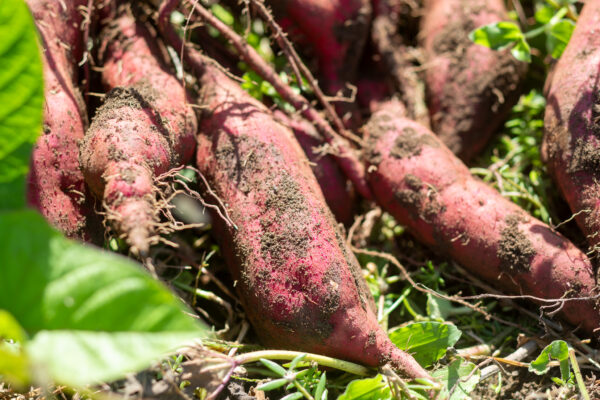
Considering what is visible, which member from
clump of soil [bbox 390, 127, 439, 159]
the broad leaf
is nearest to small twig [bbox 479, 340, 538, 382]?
clump of soil [bbox 390, 127, 439, 159]

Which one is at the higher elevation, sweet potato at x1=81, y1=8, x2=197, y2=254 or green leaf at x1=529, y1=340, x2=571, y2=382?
sweet potato at x1=81, y1=8, x2=197, y2=254

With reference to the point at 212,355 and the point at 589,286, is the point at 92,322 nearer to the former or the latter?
the point at 212,355

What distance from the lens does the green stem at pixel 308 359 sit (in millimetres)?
948

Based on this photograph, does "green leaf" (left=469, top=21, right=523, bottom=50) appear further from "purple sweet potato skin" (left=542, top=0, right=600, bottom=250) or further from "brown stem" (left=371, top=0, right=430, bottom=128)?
"brown stem" (left=371, top=0, right=430, bottom=128)

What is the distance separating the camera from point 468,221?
117 cm

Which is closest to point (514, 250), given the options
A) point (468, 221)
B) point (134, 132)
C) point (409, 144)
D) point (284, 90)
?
point (468, 221)

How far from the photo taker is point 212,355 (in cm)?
90

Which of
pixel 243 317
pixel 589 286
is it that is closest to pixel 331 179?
pixel 243 317

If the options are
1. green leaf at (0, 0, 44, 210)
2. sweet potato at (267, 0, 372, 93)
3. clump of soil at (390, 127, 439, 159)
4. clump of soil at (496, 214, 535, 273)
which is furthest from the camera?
sweet potato at (267, 0, 372, 93)

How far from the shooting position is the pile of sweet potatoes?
1000 mm

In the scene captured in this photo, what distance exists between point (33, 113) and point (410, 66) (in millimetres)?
1079

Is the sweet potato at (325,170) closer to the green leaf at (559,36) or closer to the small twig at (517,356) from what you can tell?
the small twig at (517,356)

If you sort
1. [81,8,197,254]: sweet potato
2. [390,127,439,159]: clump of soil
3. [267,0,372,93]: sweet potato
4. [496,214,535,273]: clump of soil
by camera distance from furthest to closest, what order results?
1. [267,0,372,93]: sweet potato
2. [390,127,439,159]: clump of soil
3. [496,214,535,273]: clump of soil
4. [81,8,197,254]: sweet potato

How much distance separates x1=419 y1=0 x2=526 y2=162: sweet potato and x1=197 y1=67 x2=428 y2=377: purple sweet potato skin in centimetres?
49
